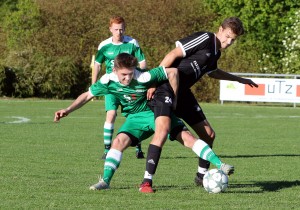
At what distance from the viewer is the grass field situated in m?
→ 7.77

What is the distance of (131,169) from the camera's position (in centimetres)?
1093

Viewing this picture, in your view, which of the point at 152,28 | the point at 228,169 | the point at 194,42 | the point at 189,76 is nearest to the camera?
the point at 228,169

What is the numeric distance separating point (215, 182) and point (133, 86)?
4.02 feet

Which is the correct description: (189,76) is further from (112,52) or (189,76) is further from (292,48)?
(292,48)

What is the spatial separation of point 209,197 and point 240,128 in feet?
38.9

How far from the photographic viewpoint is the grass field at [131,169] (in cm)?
777

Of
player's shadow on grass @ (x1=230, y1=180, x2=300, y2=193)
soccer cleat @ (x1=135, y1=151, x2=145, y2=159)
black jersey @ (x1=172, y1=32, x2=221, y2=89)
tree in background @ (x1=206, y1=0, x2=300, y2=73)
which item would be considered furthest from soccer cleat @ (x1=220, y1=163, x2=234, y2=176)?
tree in background @ (x1=206, y1=0, x2=300, y2=73)

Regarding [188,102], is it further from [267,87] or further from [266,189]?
[267,87]

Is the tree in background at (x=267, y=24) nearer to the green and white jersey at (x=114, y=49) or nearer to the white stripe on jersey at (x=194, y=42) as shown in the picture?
the green and white jersey at (x=114, y=49)

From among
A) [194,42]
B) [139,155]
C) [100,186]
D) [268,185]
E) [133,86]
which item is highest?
[194,42]

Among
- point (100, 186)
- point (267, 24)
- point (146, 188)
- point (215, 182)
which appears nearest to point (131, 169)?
point (100, 186)

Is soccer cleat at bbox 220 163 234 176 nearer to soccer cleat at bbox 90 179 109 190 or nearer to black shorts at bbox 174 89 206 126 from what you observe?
black shorts at bbox 174 89 206 126

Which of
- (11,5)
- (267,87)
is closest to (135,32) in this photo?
(267,87)

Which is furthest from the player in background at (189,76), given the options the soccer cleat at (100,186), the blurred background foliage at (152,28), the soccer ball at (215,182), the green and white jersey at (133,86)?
the blurred background foliage at (152,28)
